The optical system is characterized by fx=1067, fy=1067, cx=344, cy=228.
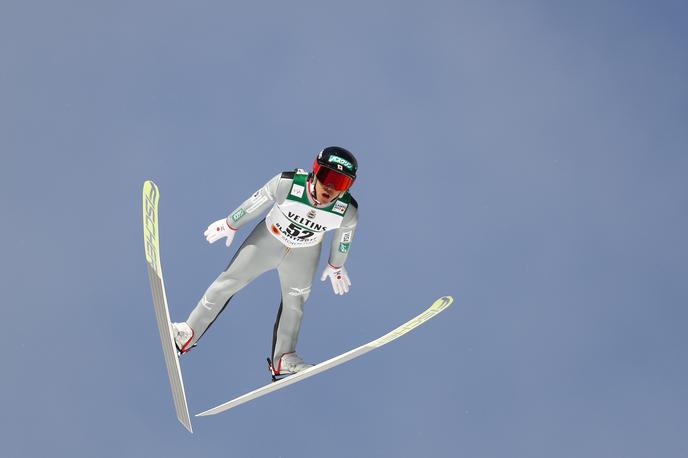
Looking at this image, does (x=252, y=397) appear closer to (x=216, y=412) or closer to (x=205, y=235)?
(x=216, y=412)

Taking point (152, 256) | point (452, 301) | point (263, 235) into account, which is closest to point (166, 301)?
point (152, 256)

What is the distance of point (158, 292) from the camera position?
11.4m

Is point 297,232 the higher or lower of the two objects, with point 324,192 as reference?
lower

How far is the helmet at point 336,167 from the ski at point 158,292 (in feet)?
5.77

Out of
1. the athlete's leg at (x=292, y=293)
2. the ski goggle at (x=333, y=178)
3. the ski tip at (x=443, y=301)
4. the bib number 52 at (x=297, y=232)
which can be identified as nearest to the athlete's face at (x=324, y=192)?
the ski goggle at (x=333, y=178)

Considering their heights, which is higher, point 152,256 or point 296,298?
point 152,256

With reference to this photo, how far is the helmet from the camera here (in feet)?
37.5

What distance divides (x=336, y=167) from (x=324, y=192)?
0.36 meters

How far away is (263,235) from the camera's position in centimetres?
1221

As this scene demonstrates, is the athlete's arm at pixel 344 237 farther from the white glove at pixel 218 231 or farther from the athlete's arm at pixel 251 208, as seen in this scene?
the white glove at pixel 218 231

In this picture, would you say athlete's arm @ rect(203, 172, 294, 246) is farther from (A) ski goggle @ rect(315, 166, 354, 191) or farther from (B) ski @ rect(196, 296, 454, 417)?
(B) ski @ rect(196, 296, 454, 417)

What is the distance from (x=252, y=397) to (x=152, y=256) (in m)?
2.10

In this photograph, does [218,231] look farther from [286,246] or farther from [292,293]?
[292,293]

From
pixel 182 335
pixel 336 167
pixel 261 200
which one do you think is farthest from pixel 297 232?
pixel 182 335
